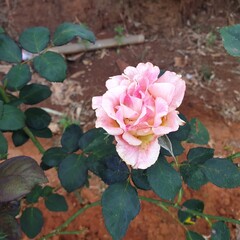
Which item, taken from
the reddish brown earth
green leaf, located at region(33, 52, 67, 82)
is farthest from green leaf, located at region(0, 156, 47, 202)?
the reddish brown earth

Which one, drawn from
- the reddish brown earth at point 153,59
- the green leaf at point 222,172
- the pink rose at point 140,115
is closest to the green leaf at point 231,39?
the pink rose at point 140,115

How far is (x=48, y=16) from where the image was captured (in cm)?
272

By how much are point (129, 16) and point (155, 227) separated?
5.04 feet

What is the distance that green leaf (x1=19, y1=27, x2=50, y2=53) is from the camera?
129 centimetres

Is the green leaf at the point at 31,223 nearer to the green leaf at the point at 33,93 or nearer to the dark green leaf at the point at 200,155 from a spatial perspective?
the green leaf at the point at 33,93

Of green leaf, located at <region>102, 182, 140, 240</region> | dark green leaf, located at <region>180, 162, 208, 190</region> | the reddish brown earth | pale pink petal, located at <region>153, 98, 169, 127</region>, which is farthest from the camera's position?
the reddish brown earth

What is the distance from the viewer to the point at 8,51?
1.27 meters

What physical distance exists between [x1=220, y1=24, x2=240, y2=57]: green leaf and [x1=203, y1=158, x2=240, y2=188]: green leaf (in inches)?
10.5

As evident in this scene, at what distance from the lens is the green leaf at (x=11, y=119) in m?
1.20

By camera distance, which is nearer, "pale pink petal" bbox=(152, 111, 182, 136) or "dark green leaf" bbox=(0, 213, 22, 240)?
"pale pink petal" bbox=(152, 111, 182, 136)

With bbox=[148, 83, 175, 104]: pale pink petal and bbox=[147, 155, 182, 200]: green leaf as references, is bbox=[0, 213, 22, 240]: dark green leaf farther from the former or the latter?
bbox=[148, 83, 175, 104]: pale pink petal

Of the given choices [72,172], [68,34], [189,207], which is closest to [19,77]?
[68,34]

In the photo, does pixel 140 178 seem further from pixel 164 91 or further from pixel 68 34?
pixel 68 34

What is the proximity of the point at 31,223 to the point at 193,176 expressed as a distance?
58 cm
